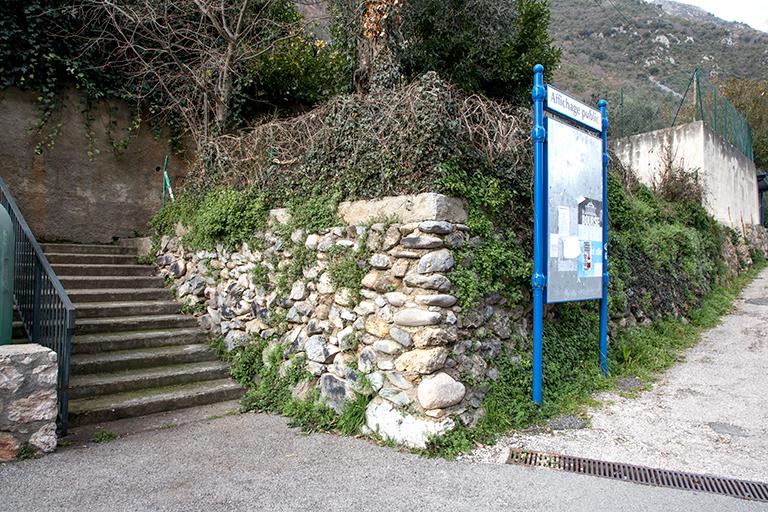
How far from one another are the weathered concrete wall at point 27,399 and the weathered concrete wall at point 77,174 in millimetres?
4594

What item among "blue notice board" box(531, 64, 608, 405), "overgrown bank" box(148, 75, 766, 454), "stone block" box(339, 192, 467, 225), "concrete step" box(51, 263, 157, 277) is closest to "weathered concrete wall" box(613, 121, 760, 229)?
"overgrown bank" box(148, 75, 766, 454)

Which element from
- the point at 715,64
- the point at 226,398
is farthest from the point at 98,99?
the point at 715,64

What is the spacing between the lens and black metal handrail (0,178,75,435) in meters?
4.14

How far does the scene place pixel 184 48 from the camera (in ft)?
26.5

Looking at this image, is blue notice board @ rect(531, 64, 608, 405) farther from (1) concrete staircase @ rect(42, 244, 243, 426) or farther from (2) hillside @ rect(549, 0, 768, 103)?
(2) hillside @ rect(549, 0, 768, 103)

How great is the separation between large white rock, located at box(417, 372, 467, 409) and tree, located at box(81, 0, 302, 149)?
17.5ft

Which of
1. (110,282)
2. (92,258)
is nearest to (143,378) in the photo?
(110,282)

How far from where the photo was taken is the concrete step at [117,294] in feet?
19.7

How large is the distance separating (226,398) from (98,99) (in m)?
5.72

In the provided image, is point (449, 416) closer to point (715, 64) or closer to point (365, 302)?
point (365, 302)

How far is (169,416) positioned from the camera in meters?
4.73

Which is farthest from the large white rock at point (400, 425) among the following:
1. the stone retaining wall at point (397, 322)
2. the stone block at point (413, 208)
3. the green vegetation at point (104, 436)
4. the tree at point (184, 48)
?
the tree at point (184, 48)

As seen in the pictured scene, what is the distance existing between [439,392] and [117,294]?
4412 millimetres

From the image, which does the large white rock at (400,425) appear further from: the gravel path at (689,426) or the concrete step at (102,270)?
the concrete step at (102,270)
